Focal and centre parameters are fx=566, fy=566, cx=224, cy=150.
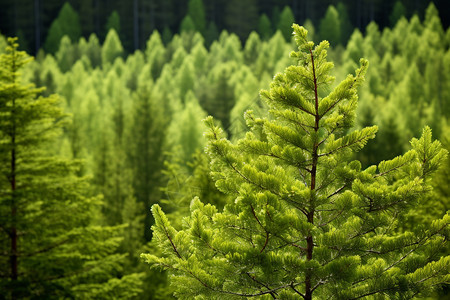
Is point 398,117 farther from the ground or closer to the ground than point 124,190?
farther from the ground

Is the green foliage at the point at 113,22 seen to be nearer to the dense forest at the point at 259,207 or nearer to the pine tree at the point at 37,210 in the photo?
the dense forest at the point at 259,207

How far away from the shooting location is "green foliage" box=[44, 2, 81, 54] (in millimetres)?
72750

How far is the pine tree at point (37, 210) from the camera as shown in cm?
1036

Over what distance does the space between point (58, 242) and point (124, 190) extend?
11.9m

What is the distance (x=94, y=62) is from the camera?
223 feet

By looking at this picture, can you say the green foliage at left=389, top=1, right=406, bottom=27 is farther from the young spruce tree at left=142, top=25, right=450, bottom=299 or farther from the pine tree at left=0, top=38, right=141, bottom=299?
the young spruce tree at left=142, top=25, right=450, bottom=299

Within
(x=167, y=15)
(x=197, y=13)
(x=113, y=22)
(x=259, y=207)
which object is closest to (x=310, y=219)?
(x=259, y=207)

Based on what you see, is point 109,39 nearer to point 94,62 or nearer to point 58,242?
point 94,62

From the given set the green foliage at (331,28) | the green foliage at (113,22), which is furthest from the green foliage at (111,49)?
the green foliage at (331,28)

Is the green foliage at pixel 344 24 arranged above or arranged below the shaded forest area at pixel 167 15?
below

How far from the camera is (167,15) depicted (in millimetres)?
82250

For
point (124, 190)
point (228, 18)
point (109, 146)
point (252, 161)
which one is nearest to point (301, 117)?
point (252, 161)

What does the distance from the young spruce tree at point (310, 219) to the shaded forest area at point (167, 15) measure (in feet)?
213

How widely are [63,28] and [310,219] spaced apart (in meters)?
76.5
